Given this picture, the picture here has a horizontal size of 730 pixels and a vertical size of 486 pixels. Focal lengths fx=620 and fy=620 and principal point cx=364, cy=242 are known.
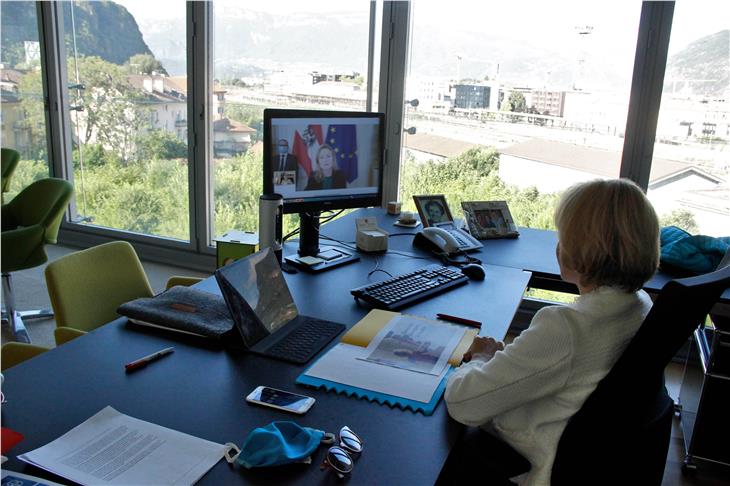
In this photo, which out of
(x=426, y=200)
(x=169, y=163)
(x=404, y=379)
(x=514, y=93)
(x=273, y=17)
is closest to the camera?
(x=404, y=379)

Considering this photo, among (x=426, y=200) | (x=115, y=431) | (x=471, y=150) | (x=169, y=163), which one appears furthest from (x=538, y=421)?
(x=169, y=163)

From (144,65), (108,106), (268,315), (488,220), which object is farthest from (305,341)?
(108,106)

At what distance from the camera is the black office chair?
1.13 metres

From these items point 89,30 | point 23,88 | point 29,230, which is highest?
point 89,30

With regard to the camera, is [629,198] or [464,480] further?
[464,480]

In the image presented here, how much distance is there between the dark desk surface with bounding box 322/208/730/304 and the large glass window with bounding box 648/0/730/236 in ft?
3.09

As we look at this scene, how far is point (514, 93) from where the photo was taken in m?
3.71

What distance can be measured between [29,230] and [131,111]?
1575mm

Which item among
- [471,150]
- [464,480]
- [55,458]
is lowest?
[464,480]

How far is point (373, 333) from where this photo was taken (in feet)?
5.51

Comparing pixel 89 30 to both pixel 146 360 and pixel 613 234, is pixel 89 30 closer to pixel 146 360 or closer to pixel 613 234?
pixel 146 360

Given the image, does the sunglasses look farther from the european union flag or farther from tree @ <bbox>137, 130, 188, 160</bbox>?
tree @ <bbox>137, 130, 188, 160</bbox>

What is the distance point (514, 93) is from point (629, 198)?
263cm

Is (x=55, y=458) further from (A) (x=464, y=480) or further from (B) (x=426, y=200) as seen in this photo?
(B) (x=426, y=200)
